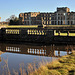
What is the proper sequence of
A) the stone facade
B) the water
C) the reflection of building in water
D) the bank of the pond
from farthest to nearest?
1. the stone facade
2. the reflection of building in water
3. the water
4. the bank of the pond

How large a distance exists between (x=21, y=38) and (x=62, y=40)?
5.75m

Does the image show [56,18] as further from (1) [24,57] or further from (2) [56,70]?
(2) [56,70]

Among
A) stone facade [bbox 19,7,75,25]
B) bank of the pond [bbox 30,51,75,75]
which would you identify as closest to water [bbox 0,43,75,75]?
bank of the pond [bbox 30,51,75,75]

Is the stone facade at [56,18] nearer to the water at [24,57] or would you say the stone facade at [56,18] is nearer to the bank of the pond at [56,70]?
the water at [24,57]

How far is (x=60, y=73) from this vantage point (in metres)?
6.61

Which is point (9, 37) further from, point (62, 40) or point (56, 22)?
point (56, 22)

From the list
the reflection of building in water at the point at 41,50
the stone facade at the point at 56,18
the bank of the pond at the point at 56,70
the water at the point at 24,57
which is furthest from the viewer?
the stone facade at the point at 56,18

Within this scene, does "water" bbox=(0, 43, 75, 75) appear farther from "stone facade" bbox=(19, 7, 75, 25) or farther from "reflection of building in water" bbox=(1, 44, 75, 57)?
"stone facade" bbox=(19, 7, 75, 25)

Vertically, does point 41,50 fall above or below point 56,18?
below

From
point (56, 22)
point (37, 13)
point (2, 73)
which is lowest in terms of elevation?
point (2, 73)

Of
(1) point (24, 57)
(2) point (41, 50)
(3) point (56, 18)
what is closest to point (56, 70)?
(1) point (24, 57)

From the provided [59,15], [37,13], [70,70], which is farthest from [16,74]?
[37,13]

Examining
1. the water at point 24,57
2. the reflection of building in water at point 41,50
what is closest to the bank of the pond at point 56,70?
the water at point 24,57

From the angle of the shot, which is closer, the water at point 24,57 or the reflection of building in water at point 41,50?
the water at point 24,57
